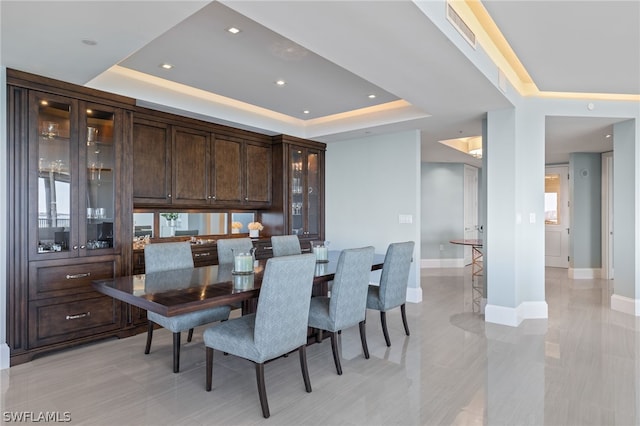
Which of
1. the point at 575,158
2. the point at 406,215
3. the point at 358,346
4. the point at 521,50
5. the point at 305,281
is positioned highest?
the point at 521,50

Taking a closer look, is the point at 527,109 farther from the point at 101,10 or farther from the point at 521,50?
the point at 101,10

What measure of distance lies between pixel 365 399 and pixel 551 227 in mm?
7669

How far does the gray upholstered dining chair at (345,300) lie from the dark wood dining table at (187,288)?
0.51 ft

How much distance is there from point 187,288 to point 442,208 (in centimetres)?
711

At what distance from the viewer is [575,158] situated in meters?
7.06

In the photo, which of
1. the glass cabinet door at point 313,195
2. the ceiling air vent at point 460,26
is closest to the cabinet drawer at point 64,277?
the glass cabinet door at point 313,195

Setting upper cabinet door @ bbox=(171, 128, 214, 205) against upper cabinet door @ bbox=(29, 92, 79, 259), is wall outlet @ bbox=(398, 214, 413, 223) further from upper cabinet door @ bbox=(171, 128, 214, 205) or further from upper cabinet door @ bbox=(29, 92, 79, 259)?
upper cabinet door @ bbox=(29, 92, 79, 259)

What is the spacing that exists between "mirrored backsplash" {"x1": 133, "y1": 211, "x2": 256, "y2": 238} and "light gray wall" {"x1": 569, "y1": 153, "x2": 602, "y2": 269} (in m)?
5.96

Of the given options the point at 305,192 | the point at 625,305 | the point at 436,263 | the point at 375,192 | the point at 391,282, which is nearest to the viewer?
the point at 391,282

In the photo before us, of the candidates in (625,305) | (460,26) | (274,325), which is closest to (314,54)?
(460,26)

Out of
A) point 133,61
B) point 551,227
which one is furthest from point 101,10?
point 551,227

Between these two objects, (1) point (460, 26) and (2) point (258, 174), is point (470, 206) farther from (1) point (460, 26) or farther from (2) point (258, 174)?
(1) point (460, 26)

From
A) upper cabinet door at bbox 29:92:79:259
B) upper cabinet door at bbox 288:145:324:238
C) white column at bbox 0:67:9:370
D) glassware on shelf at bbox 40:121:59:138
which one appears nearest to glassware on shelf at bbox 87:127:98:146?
upper cabinet door at bbox 29:92:79:259

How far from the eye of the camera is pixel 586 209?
7039 mm
